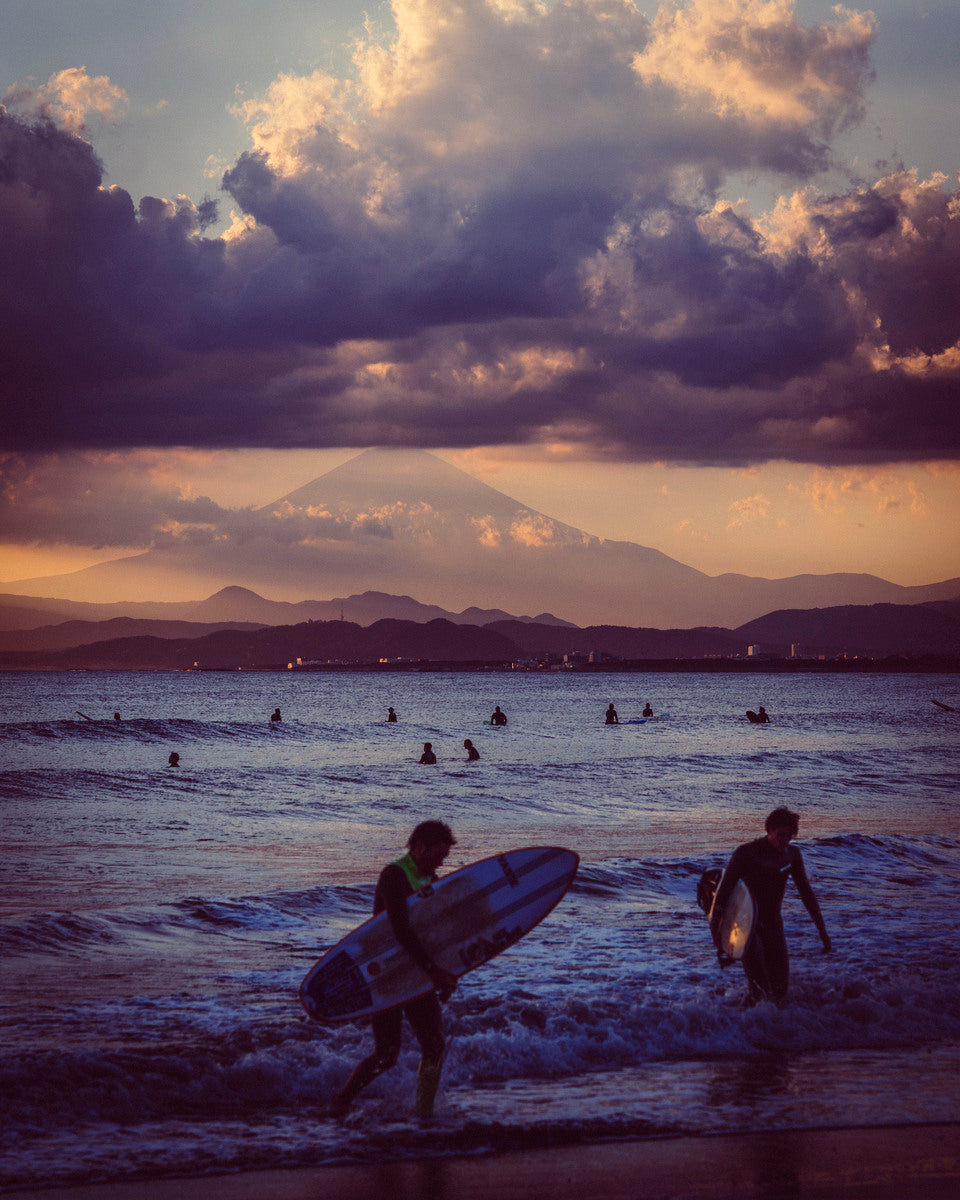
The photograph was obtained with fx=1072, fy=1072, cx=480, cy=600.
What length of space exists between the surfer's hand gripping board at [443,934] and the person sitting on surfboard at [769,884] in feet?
4.80

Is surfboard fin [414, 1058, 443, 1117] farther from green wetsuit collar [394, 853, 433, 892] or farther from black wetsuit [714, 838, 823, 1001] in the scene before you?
black wetsuit [714, 838, 823, 1001]

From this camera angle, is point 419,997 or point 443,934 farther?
point 443,934

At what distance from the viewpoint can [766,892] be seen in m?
8.80

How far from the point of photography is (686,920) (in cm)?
1378

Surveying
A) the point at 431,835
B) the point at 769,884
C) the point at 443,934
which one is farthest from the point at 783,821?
the point at 431,835

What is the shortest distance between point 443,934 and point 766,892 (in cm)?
286

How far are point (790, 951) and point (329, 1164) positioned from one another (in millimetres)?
6553

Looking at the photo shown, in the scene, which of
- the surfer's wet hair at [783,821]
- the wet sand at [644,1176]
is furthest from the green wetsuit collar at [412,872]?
the surfer's wet hair at [783,821]

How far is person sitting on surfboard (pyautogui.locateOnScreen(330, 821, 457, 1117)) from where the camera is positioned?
6664 mm

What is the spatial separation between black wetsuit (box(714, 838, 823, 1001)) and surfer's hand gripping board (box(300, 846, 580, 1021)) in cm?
144

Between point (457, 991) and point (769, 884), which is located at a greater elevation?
point (769, 884)

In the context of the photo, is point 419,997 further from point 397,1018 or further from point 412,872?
point 412,872

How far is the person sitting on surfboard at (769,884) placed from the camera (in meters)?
8.81

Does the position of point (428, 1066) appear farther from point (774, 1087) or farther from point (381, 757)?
point (381, 757)
